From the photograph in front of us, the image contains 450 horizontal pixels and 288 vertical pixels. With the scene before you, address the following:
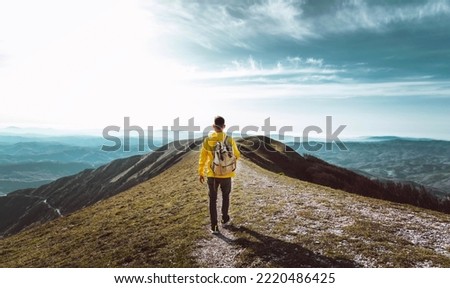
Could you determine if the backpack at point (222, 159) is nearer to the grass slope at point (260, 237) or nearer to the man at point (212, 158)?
the man at point (212, 158)

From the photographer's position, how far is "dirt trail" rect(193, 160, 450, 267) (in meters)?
12.6

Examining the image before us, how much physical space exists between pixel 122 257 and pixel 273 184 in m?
17.4

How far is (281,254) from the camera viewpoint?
1248cm

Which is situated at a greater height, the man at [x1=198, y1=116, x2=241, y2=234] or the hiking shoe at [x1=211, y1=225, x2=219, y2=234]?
the man at [x1=198, y1=116, x2=241, y2=234]

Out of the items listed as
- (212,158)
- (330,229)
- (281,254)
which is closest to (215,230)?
(212,158)

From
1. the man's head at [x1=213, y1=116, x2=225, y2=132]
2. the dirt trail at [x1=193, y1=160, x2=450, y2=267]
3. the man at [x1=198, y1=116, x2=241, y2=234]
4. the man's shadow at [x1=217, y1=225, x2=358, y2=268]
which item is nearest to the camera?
the man's shadow at [x1=217, y1=225, x2=358, y2=268]

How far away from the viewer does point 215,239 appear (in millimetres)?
14656

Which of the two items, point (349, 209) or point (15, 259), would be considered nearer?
point (349, 209)

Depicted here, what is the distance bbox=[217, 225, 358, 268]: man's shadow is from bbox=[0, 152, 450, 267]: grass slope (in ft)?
0.12

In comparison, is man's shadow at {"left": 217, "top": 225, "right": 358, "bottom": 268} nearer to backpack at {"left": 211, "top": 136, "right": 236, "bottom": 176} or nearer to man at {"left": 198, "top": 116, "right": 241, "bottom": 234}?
man at {"left": 198, "top": 116, "right": 241, "bottom": 234}

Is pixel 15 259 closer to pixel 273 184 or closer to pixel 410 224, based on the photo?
pixel 273 184

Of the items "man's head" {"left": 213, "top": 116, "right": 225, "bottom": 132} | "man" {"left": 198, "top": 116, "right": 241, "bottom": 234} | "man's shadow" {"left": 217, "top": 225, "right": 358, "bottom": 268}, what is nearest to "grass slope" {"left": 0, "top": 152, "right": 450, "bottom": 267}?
"man's shadow" {"left": 217, "top": 225, "right": 358, "bottom": 268}
